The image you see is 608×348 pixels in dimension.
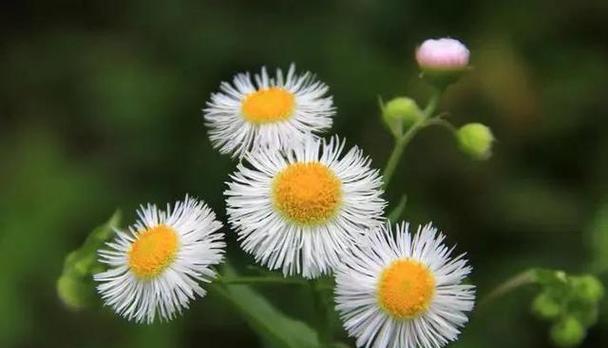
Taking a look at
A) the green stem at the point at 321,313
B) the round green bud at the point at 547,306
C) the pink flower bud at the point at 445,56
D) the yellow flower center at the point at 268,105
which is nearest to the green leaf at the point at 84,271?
the yellow flower center at the point at 268,105

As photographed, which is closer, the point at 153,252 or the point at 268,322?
the point at 153,252

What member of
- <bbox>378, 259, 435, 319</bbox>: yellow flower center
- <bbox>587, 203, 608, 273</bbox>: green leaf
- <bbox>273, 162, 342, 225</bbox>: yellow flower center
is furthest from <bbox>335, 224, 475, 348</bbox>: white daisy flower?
<bbox>587, 203, 608, 273</bbox>: green leaf

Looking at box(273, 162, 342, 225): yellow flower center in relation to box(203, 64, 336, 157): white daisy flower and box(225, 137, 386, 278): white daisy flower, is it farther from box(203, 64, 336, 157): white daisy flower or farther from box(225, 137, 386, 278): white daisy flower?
box(203, 64, 336, 157): white daisy flower

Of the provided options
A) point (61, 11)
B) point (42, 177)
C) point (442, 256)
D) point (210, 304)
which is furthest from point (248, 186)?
point (61, 11)

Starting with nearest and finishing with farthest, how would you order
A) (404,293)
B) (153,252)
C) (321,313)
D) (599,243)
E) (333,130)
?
(404,293)
(153,252)
(321,313)
(599,243)
(333,130)

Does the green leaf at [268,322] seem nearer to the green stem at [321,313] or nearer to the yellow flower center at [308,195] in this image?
the green stem at [321,313]

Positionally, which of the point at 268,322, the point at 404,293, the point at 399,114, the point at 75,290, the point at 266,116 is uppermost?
the point at 399,114

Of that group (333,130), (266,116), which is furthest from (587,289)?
(333,130)

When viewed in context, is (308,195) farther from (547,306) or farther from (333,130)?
(333,130)
